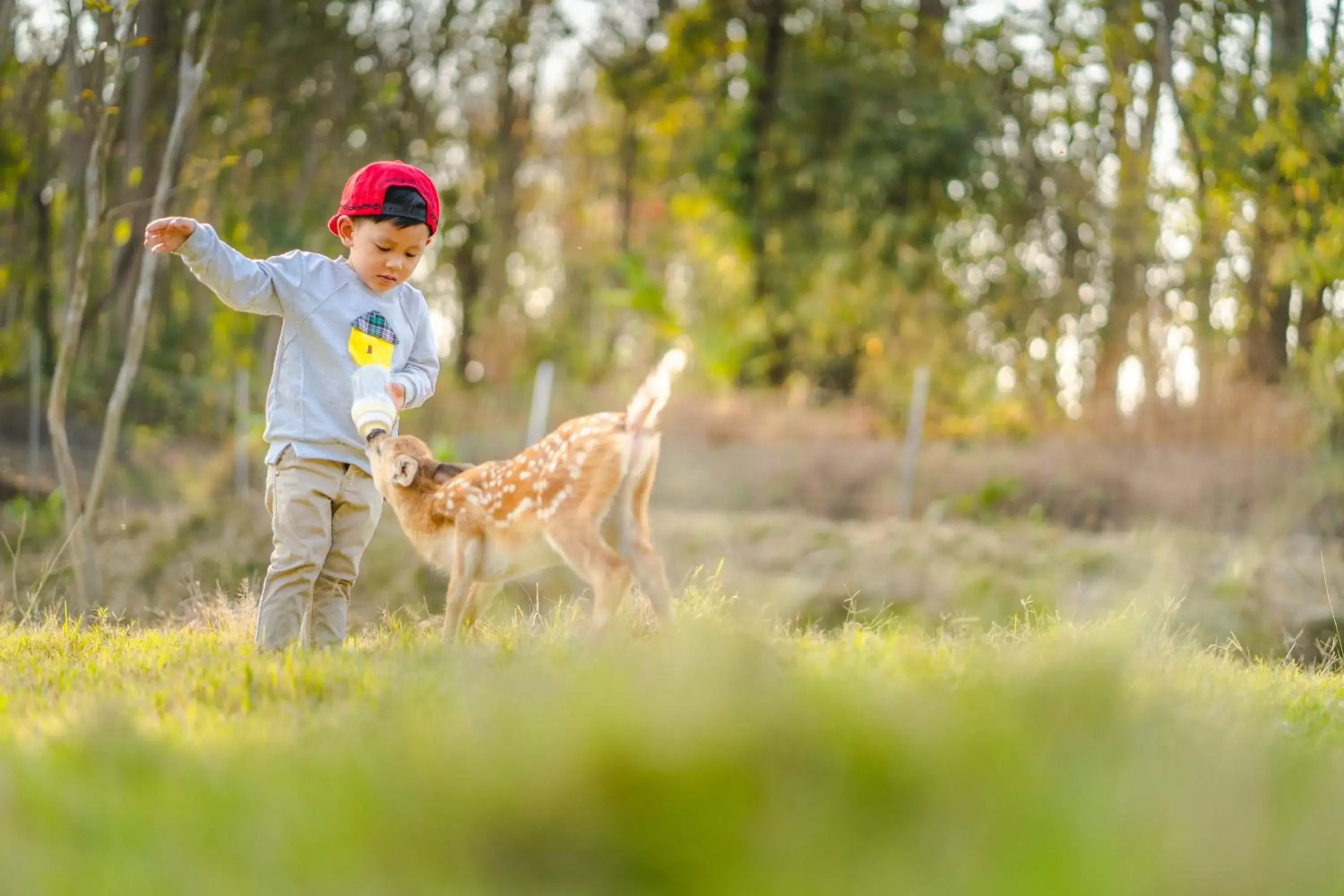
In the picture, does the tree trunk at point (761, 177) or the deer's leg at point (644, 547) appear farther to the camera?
the tree trunk at point (761, 177)

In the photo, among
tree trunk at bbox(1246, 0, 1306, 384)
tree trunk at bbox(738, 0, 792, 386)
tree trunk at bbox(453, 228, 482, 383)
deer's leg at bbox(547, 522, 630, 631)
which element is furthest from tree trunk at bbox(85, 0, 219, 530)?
tree trunk at bbox(453, 228, 482, 383)

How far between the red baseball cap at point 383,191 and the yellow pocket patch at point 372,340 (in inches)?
14.8

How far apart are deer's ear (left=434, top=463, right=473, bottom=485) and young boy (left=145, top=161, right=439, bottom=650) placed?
0.77 feet

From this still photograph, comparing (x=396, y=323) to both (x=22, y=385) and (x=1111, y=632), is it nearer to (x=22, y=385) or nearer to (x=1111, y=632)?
(x=1111, y=632)

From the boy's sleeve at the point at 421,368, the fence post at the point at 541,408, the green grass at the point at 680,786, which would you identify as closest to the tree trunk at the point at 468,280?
the fence post at the point at 541,408

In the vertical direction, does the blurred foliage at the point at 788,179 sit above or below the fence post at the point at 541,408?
above

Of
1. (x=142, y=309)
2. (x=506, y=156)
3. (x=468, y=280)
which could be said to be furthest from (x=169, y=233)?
(x=468, y=280)

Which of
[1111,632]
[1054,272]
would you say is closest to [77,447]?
[1054,272]

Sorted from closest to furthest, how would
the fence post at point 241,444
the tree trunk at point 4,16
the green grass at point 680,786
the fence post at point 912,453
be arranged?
the green grass at point 680,786 → the tree trunk at point 4,16 → the fence post at point 912,453 → the fence post at point 241,444

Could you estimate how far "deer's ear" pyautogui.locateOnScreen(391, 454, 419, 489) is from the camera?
490 centimetres

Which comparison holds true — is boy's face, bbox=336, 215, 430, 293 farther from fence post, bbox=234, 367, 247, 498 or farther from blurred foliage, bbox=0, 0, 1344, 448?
fence post, bbox=234, 367, 247, 498

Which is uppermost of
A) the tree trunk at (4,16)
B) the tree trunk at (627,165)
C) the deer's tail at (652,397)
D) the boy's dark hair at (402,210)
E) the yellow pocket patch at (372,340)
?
the tree trunk at (627,165)

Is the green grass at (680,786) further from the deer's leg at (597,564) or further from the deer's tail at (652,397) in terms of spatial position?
the deer's tail at (652,397)

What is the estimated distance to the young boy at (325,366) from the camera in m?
4.95
